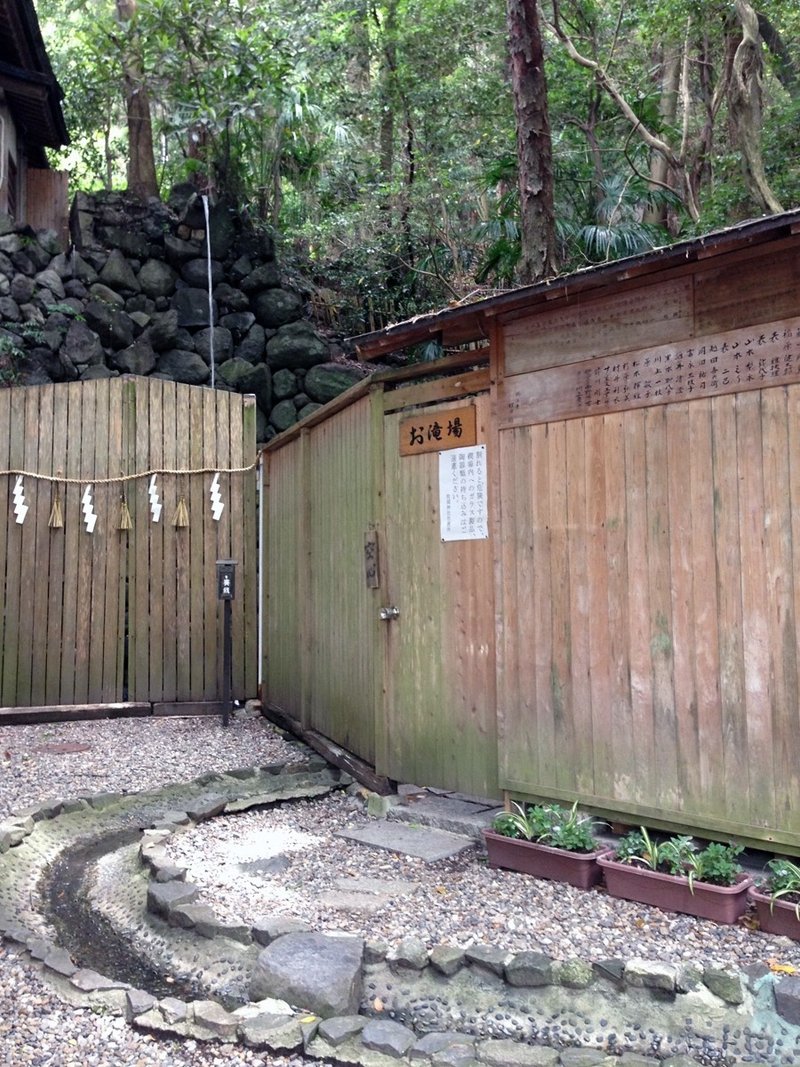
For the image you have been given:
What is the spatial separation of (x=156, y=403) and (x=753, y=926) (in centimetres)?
618

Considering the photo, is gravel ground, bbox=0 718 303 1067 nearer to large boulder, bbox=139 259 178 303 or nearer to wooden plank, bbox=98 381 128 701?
wooden plank, bbox=98 381 128 701

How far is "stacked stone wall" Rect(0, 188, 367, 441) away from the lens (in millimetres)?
11852

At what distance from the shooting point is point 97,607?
754 cm

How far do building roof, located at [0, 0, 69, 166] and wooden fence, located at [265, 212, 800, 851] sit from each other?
10.4 m

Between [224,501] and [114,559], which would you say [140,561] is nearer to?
[114,559]

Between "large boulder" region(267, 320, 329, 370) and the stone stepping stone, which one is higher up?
"large boulder" region(267, 320, 329, 370)

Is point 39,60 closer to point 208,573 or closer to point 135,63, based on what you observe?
point 135,63

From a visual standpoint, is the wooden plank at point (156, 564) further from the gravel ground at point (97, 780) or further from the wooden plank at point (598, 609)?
the wooden plank at point (598, 609)

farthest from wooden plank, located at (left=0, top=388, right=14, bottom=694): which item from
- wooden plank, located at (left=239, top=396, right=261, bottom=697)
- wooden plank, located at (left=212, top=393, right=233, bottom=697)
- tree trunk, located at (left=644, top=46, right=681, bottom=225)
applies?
tree trunk, located at (left=644, top=46, right=681, bottom=225)

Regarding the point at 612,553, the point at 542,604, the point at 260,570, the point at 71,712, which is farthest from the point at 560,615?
the point at 71,712

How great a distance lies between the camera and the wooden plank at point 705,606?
138 inches

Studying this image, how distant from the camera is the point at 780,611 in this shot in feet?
11.0

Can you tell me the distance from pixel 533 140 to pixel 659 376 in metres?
4.12

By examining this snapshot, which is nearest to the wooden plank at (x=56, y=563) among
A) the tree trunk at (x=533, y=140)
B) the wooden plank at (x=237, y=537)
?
the wooden plank at (x=237, y=537)
